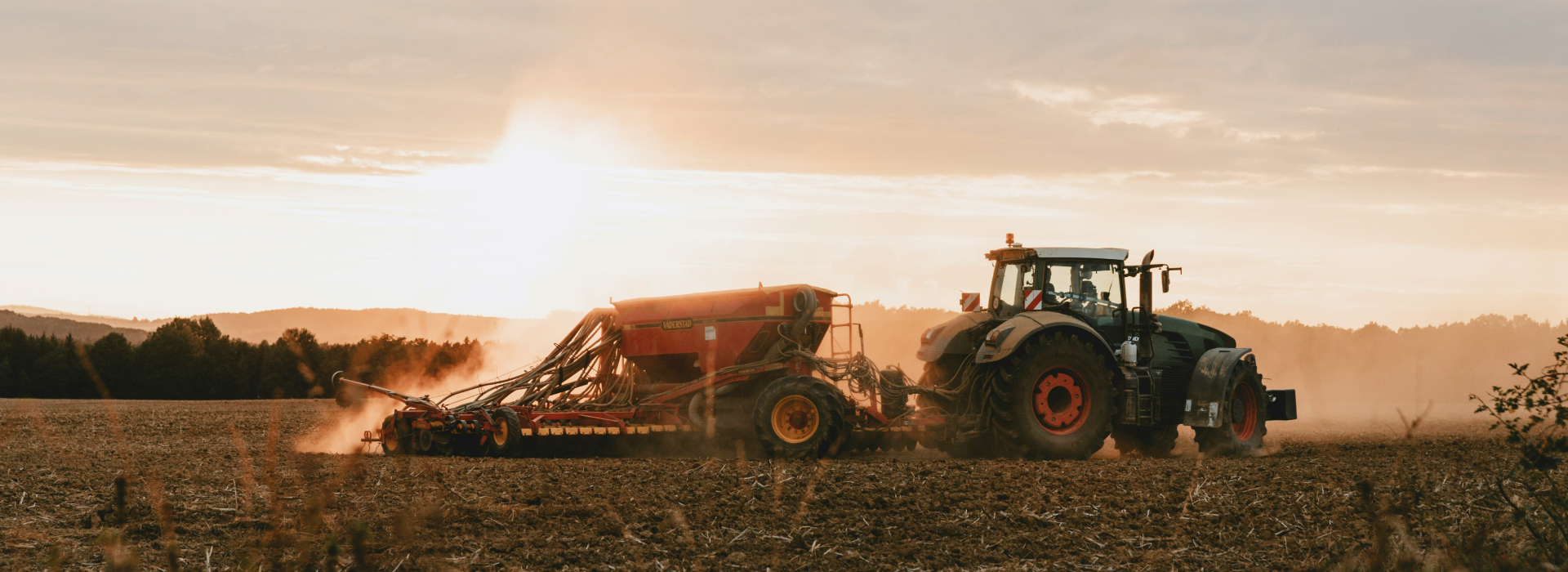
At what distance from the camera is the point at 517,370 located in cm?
1400

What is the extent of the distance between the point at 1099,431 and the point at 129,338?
3014cm

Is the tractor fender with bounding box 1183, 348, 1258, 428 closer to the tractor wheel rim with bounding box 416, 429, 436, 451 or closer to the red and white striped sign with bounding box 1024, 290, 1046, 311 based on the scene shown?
the red and white striped sign with bounding box 1024, 290, 1046, 311

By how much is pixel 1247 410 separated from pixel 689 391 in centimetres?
682

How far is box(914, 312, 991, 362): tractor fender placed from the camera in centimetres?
1207

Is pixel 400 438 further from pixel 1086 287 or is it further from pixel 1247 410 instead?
pixel 1247 410

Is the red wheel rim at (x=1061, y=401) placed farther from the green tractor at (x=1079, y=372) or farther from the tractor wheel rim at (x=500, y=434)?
the tractor wheel rim at (x=500, y=434)

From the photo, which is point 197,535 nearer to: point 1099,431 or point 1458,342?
point 1099,431

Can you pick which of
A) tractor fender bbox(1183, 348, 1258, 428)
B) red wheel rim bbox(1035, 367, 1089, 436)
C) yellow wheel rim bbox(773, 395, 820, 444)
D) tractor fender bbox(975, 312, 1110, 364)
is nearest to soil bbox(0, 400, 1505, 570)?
yellow wheel rim bbox(773, 395, 820, 444)

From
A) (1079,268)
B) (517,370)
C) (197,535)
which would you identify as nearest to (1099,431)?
(1079,268)

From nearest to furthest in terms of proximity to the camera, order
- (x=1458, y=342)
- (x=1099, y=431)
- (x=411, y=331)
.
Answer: (x=1099, y=431) < (x=411, y=331) < (x=1458, y=342)

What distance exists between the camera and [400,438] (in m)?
12.8

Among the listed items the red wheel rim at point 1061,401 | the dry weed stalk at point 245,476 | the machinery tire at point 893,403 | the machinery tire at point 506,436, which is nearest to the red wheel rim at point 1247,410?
the red wheel rim at point 1061,401

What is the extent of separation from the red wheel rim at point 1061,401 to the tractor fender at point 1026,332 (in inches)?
16.6

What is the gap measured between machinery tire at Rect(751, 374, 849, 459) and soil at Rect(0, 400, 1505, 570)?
1.06 ft
